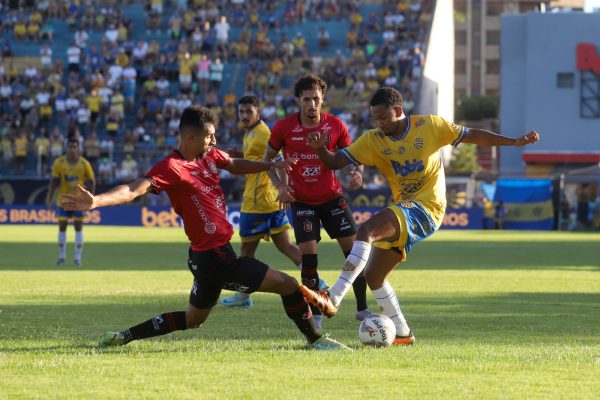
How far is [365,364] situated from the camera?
935 centimetres

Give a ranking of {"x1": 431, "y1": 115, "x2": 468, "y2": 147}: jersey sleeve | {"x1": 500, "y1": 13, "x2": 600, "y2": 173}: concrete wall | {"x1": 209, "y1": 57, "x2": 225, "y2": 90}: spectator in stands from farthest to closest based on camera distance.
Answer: {"x1": 500, "y1": 13, "x2": 600, "y2": 173}: concrete wall
{"x1": 209, "y1": 57, "x2": 225, "y2": 90}: spectator in stands
{"x1": 431, "y1": 115, "x2": 468, "y2": 147}: jersey sleeve

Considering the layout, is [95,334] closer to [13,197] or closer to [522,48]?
[13,197]

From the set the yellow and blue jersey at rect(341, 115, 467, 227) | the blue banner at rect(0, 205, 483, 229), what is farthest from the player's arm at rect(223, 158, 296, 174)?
the blue banner at rect(0, 205, 483, 229)

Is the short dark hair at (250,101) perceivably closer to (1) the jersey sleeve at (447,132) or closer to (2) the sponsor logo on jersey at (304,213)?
(2) the sponsor logo on jersey at (304,213)

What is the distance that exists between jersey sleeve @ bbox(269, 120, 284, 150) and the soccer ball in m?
3.40

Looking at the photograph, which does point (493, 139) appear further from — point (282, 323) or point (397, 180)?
point (282, 323)

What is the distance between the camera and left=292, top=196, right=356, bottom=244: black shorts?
13430mm

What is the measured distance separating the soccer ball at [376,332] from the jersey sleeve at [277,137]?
3.40 meters

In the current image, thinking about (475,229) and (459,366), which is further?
(475,229)

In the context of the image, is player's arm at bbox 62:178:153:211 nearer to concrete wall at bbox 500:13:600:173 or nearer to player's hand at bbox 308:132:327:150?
player's hand at bbox 308:132:327:150

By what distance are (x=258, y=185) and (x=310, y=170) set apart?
1935 millimetres

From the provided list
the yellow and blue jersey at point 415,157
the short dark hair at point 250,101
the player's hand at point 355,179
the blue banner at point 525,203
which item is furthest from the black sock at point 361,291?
the blue banner at point 525,203

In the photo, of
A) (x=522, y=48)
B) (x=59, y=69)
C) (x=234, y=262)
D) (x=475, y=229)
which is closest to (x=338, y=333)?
(x=234, y=262)

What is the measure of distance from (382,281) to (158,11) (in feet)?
168
